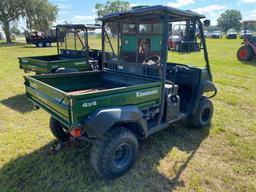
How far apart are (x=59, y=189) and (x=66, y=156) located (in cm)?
64

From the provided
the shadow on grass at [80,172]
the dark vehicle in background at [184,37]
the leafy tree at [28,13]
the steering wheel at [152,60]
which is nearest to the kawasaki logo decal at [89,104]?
the shadow on grass at [80,172]

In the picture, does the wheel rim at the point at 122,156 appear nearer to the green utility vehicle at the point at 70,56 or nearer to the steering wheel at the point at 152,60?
the steering wheel at the point at 152,60

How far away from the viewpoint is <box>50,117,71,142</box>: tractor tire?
11.1 feet

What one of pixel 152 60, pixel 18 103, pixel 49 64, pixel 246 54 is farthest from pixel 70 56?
pixel 246 54

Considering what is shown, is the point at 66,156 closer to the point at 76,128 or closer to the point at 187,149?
the point at 76,128

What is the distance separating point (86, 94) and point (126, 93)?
0.53 m

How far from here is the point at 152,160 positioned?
316 centimetres

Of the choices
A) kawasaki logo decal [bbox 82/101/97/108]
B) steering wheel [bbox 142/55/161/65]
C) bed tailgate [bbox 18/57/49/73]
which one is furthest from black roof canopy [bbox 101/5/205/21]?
bed tailgate [bbox 18/57/49/73]

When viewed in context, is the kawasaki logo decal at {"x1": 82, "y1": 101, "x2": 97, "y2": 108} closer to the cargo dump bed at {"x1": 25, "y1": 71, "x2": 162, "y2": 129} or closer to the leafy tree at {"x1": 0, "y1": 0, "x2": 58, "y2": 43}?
the cargo dump bed at {"x1": 25, "y1": 71, "x2": 162, "y2": 129}

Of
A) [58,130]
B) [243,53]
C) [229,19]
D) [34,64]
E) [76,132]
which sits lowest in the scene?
[58,130]

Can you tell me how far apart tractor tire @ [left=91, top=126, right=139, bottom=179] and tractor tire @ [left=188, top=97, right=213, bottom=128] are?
1.57 m

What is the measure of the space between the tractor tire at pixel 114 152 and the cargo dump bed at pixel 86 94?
36cm

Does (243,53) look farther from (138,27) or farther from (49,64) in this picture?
(138,27)

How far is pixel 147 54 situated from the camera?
11.0 ft
